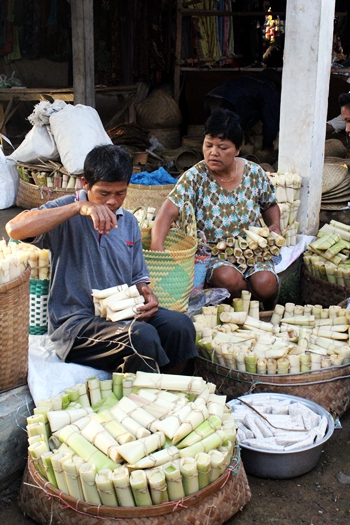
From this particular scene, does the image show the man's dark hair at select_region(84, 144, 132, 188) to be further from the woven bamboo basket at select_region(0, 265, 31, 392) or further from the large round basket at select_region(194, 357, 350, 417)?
the large round basket at select_region(194, 357, 350, 417)

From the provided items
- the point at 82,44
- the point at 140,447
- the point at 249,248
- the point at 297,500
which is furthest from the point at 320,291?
the point at 82,44

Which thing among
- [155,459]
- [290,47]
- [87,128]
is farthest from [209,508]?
[87,128]

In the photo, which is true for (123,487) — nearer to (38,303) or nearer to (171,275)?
(38,303)

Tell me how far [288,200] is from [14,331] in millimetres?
3122

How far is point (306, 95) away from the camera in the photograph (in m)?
5.29

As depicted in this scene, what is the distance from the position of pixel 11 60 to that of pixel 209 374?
27.3 ft

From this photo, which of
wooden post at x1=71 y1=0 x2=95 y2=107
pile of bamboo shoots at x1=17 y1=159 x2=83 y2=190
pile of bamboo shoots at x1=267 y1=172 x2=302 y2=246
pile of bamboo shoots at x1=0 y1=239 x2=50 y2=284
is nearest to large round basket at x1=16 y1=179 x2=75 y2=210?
pile of bamboo shoots at x1=17 y1=159 x2=83 y2=190

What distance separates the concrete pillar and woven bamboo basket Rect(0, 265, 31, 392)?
10.5 ft

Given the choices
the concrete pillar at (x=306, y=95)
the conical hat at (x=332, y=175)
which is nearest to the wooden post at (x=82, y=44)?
the concrete pillar at (x=306, y=95)

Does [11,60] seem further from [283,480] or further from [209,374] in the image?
[283,480]

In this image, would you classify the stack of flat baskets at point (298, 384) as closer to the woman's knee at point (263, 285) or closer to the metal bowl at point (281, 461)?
the metal bowl at point (281, 461)

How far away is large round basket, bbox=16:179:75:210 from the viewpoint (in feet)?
20.8

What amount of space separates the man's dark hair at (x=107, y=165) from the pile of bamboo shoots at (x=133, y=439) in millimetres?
908

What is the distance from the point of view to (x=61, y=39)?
33.6 feet
